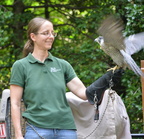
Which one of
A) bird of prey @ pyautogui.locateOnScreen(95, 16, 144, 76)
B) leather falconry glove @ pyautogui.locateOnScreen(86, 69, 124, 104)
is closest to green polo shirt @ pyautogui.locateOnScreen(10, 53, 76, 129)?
leather falconry glove @ pyautogui.locateOnScreen(86, 69, 124, 104)

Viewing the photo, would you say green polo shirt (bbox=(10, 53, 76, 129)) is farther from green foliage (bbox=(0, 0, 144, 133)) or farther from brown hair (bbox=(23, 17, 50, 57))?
green foliage (bbox=(0, 0, 144, 133))

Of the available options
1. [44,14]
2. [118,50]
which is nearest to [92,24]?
[44,14]

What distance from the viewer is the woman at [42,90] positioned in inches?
109

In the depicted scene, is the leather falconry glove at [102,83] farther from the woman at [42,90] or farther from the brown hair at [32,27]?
the brown hair at [32,27]

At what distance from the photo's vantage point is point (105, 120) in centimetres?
358

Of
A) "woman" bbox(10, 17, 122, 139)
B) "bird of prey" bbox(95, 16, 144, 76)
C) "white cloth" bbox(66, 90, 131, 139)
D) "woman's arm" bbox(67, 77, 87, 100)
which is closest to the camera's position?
"woman" bbox(10, 17, 122, 139)

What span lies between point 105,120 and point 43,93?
1001 mm

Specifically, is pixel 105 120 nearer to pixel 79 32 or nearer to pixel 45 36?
pixel 45 36

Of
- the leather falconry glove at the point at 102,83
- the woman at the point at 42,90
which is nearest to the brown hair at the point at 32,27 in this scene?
the woman at the point at 42,90

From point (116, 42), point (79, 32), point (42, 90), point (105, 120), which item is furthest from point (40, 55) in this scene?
point (79, 32)

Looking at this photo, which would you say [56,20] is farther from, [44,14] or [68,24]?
[68,24]

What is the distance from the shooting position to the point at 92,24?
6.82 meters

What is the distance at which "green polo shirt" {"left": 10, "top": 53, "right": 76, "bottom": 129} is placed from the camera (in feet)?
9.11

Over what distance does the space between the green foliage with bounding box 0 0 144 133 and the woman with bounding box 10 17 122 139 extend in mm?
3084
